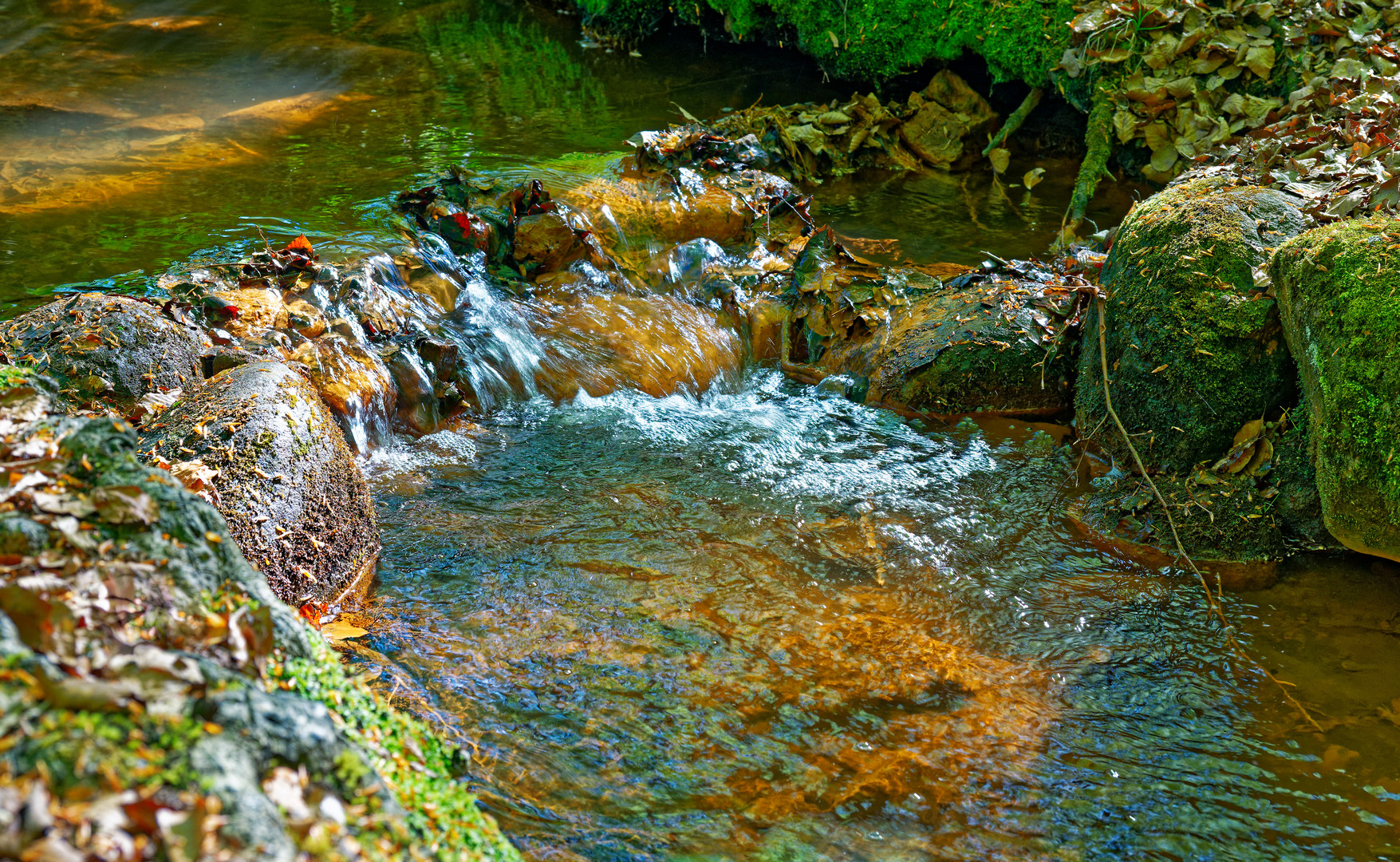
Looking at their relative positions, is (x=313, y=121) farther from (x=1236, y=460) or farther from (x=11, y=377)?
(x=1236, y=460)

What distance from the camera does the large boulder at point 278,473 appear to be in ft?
9.71

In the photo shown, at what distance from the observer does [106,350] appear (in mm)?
3557

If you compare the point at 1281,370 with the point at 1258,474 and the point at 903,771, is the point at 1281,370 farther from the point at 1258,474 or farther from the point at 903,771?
the point at 903,771

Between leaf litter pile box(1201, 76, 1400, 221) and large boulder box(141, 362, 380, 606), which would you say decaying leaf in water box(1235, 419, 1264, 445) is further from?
large boulder box(141, 362, 380, 606)

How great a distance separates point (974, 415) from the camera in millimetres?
4805

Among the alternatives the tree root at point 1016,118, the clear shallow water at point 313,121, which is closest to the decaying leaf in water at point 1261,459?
the clear shallow water at point 313,121

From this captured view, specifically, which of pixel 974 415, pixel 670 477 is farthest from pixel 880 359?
pixel 670 477

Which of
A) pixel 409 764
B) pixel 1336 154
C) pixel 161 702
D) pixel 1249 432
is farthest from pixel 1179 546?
pixel 161 702

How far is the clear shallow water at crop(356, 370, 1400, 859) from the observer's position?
95.9 inches

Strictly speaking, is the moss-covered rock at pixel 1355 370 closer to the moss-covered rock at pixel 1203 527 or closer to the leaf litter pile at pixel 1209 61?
the moss-covered rock at pixel 1203 527

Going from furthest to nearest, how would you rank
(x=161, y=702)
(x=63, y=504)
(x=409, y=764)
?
(x=409, y=764) < (x=63, y=504) < (x=161, y=702)

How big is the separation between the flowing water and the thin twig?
4 centimetres

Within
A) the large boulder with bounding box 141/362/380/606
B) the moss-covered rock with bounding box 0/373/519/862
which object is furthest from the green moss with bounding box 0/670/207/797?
the large boulder with bounding box 141/362/380/606

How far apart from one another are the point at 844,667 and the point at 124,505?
2.21 metres
